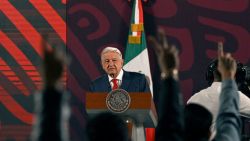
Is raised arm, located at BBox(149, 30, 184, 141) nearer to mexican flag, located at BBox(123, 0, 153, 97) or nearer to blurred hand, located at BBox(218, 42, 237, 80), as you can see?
blurred hand, located at BBox(218, 42, 237, 80)

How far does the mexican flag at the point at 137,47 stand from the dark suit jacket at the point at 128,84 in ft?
7.59

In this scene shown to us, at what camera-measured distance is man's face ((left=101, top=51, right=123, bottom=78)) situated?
648cm

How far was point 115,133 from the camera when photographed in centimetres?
172

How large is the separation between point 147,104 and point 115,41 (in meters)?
4.25

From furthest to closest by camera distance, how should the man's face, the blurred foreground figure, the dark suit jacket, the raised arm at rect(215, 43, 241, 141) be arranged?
the man's face < the dark suit jacket < the raised arm at rect(215, 43, 241, 141) < the blurred foreground figure

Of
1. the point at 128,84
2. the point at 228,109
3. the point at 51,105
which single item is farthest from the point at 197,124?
the point at 128,84

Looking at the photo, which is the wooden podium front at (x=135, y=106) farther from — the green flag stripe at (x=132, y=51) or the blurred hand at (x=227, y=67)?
the green flag stripe at (x=132, y=51)

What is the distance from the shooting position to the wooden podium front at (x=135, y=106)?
4973 millimetres

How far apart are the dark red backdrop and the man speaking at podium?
2532 mm

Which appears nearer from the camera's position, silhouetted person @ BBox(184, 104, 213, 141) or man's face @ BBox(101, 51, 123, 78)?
silhouetted person @ BBox(184, 104, 213, 141)

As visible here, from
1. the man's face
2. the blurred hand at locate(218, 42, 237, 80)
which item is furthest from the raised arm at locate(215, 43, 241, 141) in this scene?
the man's face

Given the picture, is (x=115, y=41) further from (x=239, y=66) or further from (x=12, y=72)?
(x=239, y=66)

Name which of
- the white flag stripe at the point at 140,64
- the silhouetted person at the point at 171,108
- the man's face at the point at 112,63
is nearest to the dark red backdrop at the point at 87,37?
the white flag stripe at the point at 140,64

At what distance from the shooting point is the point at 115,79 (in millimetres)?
6547
